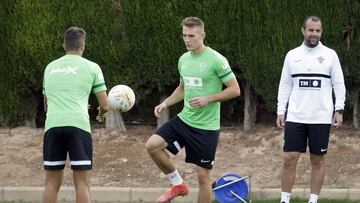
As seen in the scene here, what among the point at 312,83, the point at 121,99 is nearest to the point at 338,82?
the point at 312,83

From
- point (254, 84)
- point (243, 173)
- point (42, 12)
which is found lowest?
point (243, 173)

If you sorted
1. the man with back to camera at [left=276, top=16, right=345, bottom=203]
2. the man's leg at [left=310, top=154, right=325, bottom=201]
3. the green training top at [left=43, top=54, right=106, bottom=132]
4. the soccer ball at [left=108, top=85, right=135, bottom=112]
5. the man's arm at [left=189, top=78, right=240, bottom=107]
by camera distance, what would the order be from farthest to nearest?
the man's leg at [left=310, top=154, right=325, bottom=201], the man with back to camera at [left=276, top=16, right=345, bottom=203], the soccer ball at [left=108, top=85, right=135, bottom=112], the man's arm at [left=189, top=78, right=240, bottom=107], the green training top at [left=43, top=54, right=106, bottom=132]

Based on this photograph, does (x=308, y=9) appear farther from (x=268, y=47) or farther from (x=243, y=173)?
(x=243, y=173)

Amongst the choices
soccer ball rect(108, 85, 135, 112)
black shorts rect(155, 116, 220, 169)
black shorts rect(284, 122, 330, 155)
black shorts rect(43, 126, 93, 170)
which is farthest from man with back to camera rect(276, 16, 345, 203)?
black shorts rect(43, 126, 93, 170)

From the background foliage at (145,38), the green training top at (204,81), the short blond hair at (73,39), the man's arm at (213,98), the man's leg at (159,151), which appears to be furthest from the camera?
the background foliage at (145,38)

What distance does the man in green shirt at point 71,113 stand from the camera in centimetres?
730

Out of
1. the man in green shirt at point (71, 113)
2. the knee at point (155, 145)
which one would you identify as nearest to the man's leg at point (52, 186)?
the man in green shirt at point (71, 113)

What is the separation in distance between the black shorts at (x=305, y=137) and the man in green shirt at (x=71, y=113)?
7.29 feet

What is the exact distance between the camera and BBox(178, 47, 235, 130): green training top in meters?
8.04

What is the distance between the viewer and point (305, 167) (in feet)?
35.3

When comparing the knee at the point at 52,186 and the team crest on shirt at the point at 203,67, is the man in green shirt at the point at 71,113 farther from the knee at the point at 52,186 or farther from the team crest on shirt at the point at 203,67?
the team crest on shirt at the point at 203,67

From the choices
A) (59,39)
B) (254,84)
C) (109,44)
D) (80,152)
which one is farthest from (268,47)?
(80,152)

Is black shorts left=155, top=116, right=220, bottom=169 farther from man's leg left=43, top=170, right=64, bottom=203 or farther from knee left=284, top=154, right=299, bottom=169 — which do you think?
man's leg left=43, top=170, right=64, bottom=203

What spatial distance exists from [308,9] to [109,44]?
2.92m
